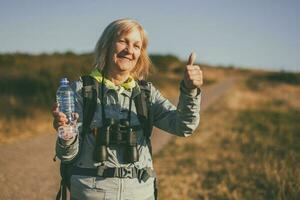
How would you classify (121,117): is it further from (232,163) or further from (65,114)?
(232,163)

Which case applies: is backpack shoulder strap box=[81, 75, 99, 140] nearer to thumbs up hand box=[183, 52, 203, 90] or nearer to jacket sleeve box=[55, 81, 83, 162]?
jacket sleeve box=[55, 81, 83, 162]

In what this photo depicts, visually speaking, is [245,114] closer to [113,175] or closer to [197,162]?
[197,162]

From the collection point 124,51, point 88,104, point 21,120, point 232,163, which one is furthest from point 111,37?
point 21,120

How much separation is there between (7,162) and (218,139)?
576 centimetres

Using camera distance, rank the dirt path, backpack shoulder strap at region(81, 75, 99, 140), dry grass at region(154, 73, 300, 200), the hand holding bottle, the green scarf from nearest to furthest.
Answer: the hand holding bottle → backpack shoulder strap at region(81, 75, 99, 140) → the green scarf → the dirt path → dry grass at region(154, 73, 300, 200)

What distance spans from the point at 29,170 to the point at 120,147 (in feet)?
14.5

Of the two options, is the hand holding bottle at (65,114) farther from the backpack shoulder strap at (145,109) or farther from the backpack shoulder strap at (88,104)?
the backpack shoulder strap at (145,109)

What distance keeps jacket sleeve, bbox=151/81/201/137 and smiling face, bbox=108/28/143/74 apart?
0.23 metres

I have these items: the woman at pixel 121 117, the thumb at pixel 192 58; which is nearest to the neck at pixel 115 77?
the woman at pixel 121 117

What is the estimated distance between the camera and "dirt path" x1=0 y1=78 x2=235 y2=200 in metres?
5.55

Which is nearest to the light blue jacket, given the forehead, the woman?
the woman

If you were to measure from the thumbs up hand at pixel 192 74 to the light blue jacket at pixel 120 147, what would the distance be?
61 millimetres

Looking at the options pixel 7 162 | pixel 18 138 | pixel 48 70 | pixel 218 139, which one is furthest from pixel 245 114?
pixel 7 162

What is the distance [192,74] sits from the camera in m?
2.25
